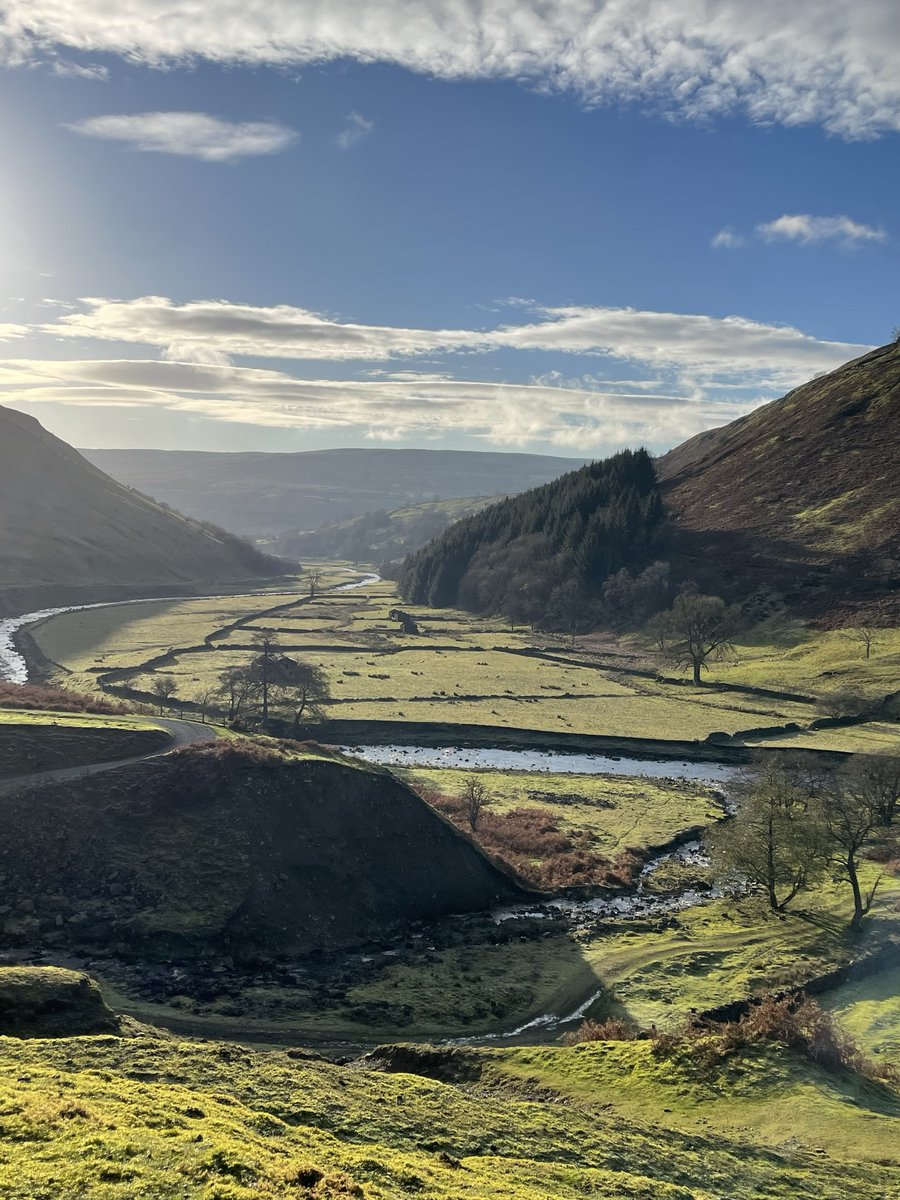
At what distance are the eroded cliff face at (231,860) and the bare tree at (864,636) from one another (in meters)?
90.4

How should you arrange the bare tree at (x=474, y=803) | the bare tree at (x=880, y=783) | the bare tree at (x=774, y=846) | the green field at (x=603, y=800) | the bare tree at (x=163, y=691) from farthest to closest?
1. the bare tree at (x=163, y=691)
2. the green field at (x=603, y=800)
3. the bare tree at (x=474, y=803)
4. the bare tree at (x=880, y=783)
5. the bare tree at (x=774, y=846)

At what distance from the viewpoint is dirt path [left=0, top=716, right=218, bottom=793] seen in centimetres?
4978

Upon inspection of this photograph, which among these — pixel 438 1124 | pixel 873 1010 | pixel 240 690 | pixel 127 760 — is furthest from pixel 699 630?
pixel 438 1124

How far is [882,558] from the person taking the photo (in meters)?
152

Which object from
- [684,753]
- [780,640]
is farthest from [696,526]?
[684,753]

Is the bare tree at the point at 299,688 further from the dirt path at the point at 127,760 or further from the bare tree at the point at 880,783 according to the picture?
the bare tree at the point at 880,783

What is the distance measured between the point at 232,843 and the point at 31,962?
490 inches

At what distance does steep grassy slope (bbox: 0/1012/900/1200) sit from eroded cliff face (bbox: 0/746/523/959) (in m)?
14.7

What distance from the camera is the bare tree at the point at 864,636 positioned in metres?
121

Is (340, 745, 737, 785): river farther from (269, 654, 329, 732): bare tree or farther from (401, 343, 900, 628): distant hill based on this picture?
(401, 343, 900, 628): distant hill

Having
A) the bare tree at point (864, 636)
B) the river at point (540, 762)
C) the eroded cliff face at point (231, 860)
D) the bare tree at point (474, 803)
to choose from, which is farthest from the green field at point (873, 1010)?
the bare tree at point (864, 636)

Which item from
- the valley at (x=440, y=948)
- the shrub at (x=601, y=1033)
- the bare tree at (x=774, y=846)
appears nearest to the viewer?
the valley at (x=440, y=948)

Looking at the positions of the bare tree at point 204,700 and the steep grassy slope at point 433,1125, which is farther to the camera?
the bare tree at point 204,700

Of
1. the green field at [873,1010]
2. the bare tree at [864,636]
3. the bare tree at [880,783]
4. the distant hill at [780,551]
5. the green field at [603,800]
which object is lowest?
the green field at [873,1010]
